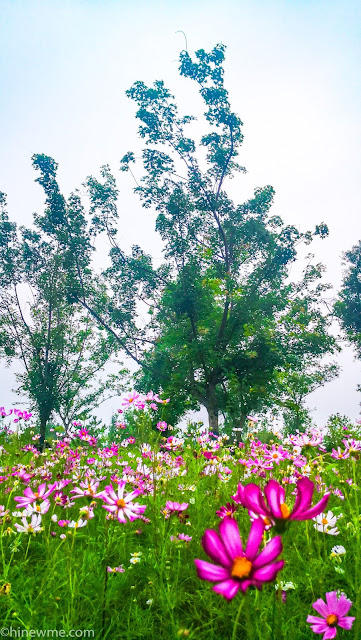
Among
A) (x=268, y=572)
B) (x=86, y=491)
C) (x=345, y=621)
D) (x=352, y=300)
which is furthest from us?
(x=352, y=300)

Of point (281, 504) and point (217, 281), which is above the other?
point (217, 281)

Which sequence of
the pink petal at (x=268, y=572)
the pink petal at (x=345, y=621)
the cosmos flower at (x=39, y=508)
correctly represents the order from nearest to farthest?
the pink petal at (x=268, y=572) → the pink petal at (x=345, y=621) → the cosmos flower at (x=39, y=508)

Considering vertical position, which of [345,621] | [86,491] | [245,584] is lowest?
[345,621]

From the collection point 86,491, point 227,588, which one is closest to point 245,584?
point 227,588

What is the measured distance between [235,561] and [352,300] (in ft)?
84.1

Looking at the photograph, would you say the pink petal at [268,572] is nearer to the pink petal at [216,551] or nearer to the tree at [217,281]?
the pink petal at [216,551]

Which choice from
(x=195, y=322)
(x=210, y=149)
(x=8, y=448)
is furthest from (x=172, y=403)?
(x=210, y=149)

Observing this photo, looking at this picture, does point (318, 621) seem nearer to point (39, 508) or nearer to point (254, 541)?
point (254, 541)

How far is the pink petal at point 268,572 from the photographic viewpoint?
0.67 metres

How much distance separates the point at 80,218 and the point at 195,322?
8.63 m

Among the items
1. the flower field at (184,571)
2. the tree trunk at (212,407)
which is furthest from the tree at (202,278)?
the flower field at (184,571)

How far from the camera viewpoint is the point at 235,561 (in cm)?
78

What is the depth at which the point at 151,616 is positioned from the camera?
1.75 metres

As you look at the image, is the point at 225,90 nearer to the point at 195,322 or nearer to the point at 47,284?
the point at 195,322
